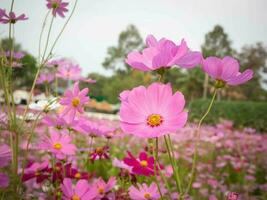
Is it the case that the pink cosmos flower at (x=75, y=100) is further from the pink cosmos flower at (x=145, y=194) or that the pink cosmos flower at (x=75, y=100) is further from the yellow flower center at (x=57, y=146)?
the pink cosmos flower at (x=145, y=194)

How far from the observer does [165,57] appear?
0.54 metres

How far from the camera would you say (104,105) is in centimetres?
1437

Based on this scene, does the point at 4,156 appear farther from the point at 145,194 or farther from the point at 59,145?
the point at 145,194

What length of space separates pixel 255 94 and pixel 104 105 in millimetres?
13437

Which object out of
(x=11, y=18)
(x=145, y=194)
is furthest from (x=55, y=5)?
(x=145, y=194)

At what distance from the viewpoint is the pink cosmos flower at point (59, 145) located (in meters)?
0.76

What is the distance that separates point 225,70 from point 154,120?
171 mm

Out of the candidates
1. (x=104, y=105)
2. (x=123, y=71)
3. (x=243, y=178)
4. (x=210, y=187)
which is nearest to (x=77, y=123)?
(x=210, y=187)

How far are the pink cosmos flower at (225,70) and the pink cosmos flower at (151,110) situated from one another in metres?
0.10

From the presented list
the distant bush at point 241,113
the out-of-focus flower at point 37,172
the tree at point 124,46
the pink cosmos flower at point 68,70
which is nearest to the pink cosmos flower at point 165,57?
the out-of-focus flower at point 37,172

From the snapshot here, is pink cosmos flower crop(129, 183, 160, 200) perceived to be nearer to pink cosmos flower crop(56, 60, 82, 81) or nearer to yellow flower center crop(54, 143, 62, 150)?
yellow flower center crop(54, 143, 62, 150)

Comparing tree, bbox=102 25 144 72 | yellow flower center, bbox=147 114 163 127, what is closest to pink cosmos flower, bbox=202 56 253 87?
yellow flower center, bbox=147 114 163 127

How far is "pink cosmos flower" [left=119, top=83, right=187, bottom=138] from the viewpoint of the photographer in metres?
0.52

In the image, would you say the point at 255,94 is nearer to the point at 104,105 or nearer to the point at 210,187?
the point at 104,105
